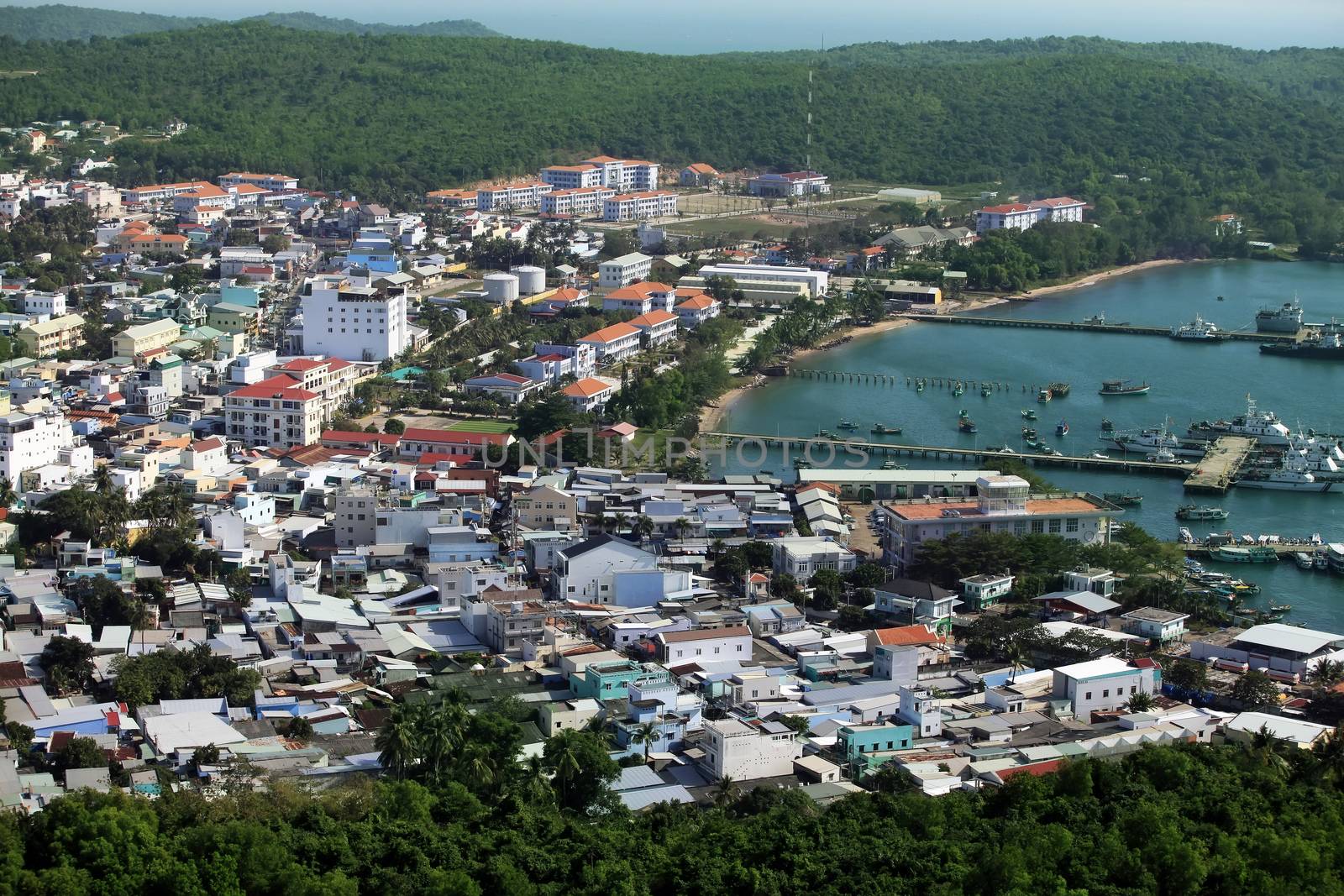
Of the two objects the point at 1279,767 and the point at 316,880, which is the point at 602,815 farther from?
the point at 1279,767

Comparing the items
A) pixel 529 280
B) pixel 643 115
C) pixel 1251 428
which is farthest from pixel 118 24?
pixel 1251 428

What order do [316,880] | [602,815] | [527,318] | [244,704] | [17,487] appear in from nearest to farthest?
1. [316,880]
2. [602,815]
3. [244,704]
4. [17,487]
5. [527,318]

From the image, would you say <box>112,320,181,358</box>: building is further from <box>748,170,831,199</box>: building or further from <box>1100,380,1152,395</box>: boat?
<box>748,170,831,199</box>: building

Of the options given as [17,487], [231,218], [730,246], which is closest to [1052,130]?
[730,246]

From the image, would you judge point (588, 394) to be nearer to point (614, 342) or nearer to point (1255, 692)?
point (614, 342)

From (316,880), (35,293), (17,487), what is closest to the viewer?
(316,880)

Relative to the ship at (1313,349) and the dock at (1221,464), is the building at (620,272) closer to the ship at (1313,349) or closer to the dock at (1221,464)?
the ship at (1313,349)

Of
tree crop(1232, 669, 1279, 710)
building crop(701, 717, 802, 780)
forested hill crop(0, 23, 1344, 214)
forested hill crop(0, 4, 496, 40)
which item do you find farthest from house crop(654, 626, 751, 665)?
forested hill crop(0, 4, 496, 40)

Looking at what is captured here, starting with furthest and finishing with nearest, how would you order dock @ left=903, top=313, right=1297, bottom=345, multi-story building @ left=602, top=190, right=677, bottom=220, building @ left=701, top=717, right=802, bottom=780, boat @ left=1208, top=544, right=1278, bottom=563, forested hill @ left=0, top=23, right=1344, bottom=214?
forested hill @ left=0, top=23, right=1344, bottom=214
multi-story building @ left=602, top=190, right=677, bottom=220
dock @ left=903, top=313, right=1297, bottom=345
boat @ left=1208, top=544, right=1278, bottom=563
building @ left=701, top=717, right=802, bottom=780
